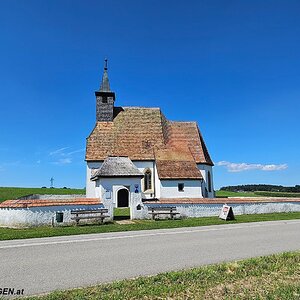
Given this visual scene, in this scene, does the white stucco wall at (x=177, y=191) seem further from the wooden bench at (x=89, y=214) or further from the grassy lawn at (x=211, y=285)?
the grassy lawn at (x=211, y=285)

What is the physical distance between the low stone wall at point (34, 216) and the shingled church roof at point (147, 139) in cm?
1345

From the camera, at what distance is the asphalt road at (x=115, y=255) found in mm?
6363

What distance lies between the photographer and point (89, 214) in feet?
59.7

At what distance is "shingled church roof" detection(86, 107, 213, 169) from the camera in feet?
103

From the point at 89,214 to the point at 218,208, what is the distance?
33.8 feet

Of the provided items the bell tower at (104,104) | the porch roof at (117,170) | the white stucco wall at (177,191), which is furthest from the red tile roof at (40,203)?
the bell tower at (104,104)

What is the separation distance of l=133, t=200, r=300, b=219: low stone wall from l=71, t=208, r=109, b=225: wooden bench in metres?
2.54

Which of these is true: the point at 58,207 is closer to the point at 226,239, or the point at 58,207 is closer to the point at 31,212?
the point at 31,212

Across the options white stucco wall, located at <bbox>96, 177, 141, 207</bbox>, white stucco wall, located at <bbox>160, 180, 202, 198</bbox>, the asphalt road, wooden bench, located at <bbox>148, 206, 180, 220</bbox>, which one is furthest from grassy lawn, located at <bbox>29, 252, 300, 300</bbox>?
white stucco wall, located at <bbox>160, 180, 202, 198</bbox>

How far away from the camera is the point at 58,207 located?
17719mm

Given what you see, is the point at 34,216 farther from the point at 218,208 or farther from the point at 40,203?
the point at 218,208

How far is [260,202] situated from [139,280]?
2089 cm

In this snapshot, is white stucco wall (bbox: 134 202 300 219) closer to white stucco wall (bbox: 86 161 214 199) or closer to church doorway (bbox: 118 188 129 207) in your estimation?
white stucco wall (bbox: 86 161 214 199)

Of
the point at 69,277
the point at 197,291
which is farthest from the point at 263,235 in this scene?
the point at 69,277
